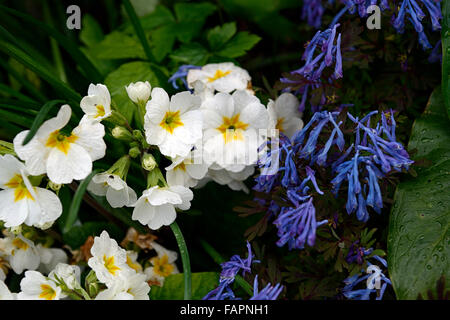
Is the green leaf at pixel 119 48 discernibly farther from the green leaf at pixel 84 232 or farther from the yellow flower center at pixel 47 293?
the yellow flower center at pixel 47 293

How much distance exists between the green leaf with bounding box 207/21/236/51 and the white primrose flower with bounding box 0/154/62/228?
2.07ft

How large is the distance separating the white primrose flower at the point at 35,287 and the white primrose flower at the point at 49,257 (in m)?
0.23

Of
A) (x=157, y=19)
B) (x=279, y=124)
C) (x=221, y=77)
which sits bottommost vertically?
(x=279, y=124)

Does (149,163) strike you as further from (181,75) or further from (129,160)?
(181,75)

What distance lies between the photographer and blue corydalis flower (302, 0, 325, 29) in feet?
4.32

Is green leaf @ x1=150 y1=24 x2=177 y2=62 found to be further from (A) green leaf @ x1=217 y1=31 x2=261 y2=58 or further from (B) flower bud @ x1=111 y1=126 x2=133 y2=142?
(B) flower bud @ x1=111 y1=126 x2=133 y2=142

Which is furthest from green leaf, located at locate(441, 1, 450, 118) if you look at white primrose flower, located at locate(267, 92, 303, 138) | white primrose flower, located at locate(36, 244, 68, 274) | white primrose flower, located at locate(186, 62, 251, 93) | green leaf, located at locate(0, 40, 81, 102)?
white primrose flower, located at locate(36, 244, 68, 274)

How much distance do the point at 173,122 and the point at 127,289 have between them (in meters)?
0.33

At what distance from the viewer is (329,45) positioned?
1.02m

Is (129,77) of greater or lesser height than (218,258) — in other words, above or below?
above

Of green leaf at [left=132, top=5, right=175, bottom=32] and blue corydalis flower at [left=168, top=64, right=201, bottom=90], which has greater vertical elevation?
green leaf at [left=132, top=5, right=175, bottom=32]

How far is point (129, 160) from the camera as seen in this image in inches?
Answer: 40.6

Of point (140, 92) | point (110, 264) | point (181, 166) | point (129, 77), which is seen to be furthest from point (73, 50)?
point (110, 264)

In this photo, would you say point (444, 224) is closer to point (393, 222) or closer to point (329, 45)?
point (393, 222)
